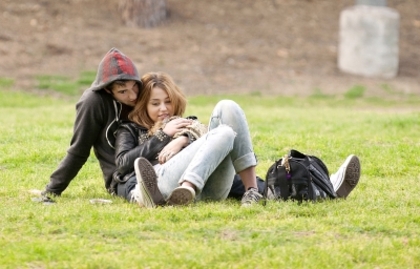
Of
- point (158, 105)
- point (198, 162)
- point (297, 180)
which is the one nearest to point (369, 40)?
point (158, 105)

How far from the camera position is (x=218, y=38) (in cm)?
1977

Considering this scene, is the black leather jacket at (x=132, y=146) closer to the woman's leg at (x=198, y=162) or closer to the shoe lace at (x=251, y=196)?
the woman's leg at (x=198, y=162)

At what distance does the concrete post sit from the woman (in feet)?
41.2

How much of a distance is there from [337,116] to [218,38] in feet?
22.7

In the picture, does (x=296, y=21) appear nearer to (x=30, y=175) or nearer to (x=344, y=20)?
(x=344, y=20)

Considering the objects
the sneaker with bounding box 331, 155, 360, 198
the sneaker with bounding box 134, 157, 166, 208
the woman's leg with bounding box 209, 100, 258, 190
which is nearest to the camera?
the sneaker with bounding box 134, 157, 166, 208

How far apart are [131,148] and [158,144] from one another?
194 mm

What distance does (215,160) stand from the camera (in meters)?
6.19

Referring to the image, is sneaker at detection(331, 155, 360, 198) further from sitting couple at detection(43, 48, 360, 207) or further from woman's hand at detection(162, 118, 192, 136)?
woman's hand at detection(162, 118, 192, 136)

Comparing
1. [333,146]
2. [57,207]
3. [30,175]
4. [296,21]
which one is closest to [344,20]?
[296,21]

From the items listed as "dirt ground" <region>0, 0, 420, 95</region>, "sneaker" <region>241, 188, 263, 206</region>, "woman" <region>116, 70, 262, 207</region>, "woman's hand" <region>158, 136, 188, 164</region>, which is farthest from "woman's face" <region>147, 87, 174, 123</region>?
"dirt ground" <region>0, 0, 420, 95</region>

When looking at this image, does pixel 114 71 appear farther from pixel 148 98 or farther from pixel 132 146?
pixel 132 146

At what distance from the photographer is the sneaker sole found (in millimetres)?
6629

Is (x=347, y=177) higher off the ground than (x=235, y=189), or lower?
higher
